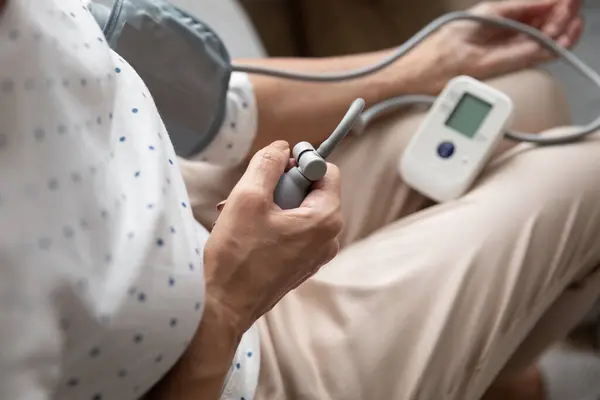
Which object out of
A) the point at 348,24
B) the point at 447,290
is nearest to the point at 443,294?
the point at 447,290

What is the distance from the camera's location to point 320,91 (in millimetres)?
719

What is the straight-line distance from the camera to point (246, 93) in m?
0.67

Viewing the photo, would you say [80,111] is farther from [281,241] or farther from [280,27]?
[280,27]

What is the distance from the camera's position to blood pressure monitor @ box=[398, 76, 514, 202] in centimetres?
66

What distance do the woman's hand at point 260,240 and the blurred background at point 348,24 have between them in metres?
0.59

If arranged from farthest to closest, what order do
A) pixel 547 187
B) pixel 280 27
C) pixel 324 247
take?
pixel 280 27 < pixel 547 187 < pixel 324 247

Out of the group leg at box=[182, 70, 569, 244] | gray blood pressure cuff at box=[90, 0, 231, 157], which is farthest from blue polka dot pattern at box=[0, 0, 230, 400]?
leg at box=[182, 70, 569, 244]

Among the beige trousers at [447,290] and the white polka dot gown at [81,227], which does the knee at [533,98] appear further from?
the white polka dot gown at [81,227]

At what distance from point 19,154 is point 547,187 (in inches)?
17.0

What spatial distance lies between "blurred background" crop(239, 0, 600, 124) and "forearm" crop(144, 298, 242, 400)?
67cm

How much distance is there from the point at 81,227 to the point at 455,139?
0.42m

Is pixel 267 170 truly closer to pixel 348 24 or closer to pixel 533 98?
pixel 533 98

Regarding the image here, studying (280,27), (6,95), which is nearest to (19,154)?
(6,95)

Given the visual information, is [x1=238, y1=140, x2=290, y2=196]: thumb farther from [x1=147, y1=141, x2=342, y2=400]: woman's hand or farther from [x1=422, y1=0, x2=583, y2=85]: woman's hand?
[x1=422, y1=0, x2=583, y2=85]: woman's hand
